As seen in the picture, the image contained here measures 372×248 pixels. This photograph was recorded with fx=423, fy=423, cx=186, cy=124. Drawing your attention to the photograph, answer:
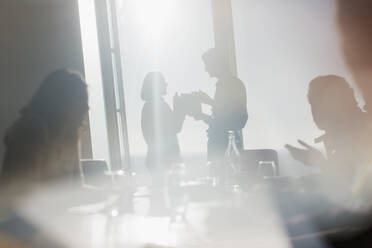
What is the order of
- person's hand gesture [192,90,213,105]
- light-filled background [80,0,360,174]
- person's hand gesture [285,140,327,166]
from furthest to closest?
light-filled background [80,0,360,174] < person's hand gesture [192,90,213,105] < person's hand gesture [285,140,327,166]

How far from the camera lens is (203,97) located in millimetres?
2713

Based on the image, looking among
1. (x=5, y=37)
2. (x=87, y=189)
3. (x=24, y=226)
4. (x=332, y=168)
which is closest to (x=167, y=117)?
(x=87, y=189)

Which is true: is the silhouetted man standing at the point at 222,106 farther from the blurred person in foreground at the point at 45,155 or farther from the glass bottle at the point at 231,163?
the blurred person in foreground at the point at 45,155

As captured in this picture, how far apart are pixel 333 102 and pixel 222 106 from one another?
680mm

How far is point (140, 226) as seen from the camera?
1401 mm

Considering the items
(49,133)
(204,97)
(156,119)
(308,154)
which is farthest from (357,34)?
(49,133)

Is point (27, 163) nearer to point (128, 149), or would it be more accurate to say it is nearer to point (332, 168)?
point (332, 168)

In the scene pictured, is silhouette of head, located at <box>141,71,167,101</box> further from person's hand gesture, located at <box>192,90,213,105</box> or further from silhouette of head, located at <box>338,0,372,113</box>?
silhouette of head, located at <box>338,0,372,113</box>

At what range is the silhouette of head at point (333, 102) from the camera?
91.3 inches

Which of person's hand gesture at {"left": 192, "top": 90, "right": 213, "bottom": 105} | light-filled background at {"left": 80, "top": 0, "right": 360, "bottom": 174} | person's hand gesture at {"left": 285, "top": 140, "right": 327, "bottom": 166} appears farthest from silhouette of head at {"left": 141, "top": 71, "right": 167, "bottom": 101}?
person's hand gesture at {"left": 285, "top": 140, "right": 327, "bottom": 166}

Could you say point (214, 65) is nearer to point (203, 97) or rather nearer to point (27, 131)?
point (203, 97)

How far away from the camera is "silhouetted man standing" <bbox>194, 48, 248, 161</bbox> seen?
252cm

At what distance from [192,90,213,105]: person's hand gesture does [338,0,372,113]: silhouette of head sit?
2.37m

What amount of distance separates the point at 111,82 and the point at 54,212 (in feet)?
12.2
